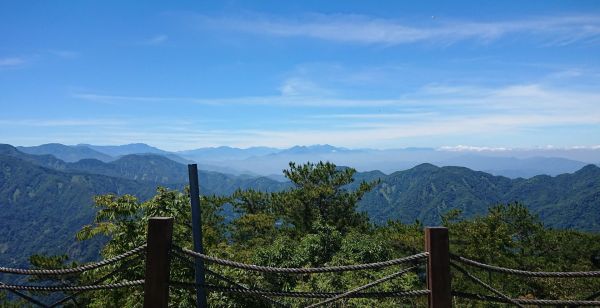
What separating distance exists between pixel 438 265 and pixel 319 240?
13308mm

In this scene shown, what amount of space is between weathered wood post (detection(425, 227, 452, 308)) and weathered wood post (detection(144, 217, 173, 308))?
92.8 inches

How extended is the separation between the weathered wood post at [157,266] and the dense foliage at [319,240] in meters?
3.93

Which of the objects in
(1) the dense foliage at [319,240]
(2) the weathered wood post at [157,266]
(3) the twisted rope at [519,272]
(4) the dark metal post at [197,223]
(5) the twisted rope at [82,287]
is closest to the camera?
(3) the twisted rope at [519,272]

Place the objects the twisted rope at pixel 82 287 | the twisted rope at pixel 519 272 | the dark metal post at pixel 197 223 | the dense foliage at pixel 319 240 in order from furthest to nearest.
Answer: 1. the dense foliage at pixel 319 240
2. the dark metal post at pixel 197 223
3. the twisted rope at pixel 82 287
4. the twisted rope at pixel 519 272

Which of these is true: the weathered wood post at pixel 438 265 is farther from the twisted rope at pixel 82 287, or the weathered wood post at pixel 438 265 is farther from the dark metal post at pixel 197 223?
the twisted rope at pixel 82 287

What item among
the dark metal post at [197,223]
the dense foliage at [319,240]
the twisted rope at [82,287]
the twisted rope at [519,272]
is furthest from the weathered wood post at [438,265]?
the dense foliage at [319,240]

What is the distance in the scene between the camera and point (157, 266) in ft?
12.5

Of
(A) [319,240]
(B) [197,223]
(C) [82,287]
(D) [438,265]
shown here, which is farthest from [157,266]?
(A) [319,240]

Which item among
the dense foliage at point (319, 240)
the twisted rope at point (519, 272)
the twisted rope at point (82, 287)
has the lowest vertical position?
the dense foliage at point (319, 240)

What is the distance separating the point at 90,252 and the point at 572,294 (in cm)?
20415

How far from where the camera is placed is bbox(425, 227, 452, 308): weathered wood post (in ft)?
12.0

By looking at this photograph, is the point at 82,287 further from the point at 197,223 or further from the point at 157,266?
the point at 197,223

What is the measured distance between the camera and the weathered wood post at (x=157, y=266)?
381cm

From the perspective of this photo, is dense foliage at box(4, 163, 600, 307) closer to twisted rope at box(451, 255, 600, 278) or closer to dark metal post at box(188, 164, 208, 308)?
dark metal post at box(188, 164, 208, 308)
